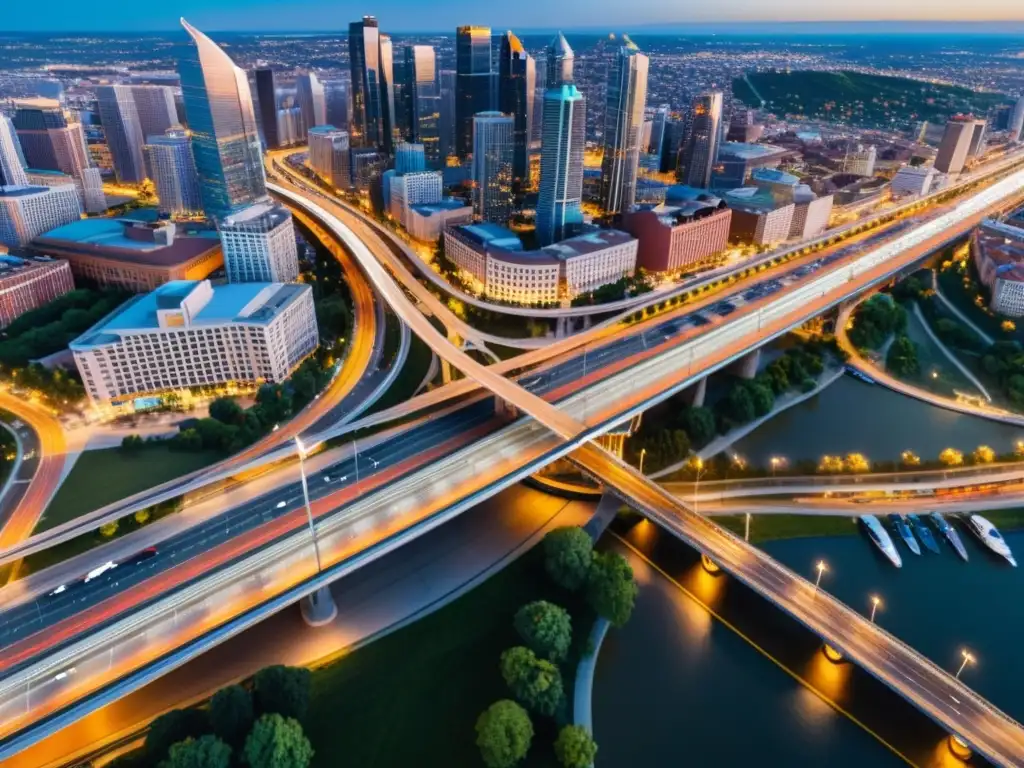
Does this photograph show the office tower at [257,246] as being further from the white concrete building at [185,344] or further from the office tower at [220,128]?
the office tower at [220,128]

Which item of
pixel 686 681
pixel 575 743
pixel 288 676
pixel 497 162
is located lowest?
pixel 686 681

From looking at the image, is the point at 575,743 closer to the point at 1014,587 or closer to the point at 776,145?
the point at 1014,587

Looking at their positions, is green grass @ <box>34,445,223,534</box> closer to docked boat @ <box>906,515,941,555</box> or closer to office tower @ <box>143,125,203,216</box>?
docked boat @ <box>906,515,941,555</box>

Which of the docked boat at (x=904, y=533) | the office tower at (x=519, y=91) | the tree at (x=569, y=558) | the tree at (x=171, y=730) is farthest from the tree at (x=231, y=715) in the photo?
the office tower at (x=519, y=91)

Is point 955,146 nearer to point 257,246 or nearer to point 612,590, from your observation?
point 257,246

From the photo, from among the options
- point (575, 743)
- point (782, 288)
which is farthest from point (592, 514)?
point (782, 288)

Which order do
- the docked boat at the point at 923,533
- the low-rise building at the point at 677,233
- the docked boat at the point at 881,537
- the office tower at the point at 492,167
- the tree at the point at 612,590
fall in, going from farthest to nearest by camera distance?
the office tower at the point at 492,167 < the low-rise building at the point at 677,233 < the docked boat at the point at 923,533 < the docked boat at the point at 881,537 < the tree at the point at 612,590

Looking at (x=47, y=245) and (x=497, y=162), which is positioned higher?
(x=497, y=162)
